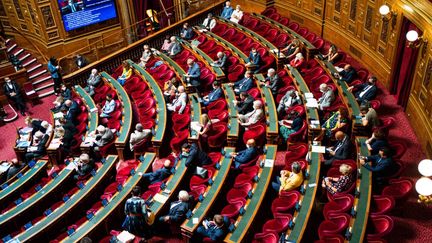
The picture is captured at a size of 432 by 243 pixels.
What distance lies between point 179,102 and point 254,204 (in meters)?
3.81

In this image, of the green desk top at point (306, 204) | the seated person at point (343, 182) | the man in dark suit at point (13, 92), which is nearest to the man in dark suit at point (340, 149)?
the green desk top at point (306, 204)

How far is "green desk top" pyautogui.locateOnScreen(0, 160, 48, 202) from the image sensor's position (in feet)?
26.9

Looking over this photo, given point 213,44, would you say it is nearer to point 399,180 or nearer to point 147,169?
point 147,169

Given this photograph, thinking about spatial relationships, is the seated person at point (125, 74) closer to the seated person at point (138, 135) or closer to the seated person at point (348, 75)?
the seated person at point (138, 135)

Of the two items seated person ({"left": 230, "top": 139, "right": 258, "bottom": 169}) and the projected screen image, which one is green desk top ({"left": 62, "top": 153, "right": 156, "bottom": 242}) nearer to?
seated person ({"left": 230, "top": 139, "right": 258, "bottom": 169})

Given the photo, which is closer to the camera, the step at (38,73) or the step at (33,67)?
the step at (38,73)

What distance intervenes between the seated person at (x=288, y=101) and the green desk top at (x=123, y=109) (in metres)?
3.20

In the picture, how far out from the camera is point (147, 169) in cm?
790

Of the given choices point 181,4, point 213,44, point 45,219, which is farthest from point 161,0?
point 45,219

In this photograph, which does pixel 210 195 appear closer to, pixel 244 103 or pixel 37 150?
pixel 244 103

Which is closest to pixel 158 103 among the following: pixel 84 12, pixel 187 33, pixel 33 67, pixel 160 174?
pixel 160 174

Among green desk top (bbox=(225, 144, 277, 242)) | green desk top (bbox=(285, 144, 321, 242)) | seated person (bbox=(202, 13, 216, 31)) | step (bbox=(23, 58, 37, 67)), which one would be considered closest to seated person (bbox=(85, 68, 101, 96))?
step (bbox=(23, 58, 37, 67))

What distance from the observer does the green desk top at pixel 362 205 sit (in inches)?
230

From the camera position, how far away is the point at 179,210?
6637 mm
